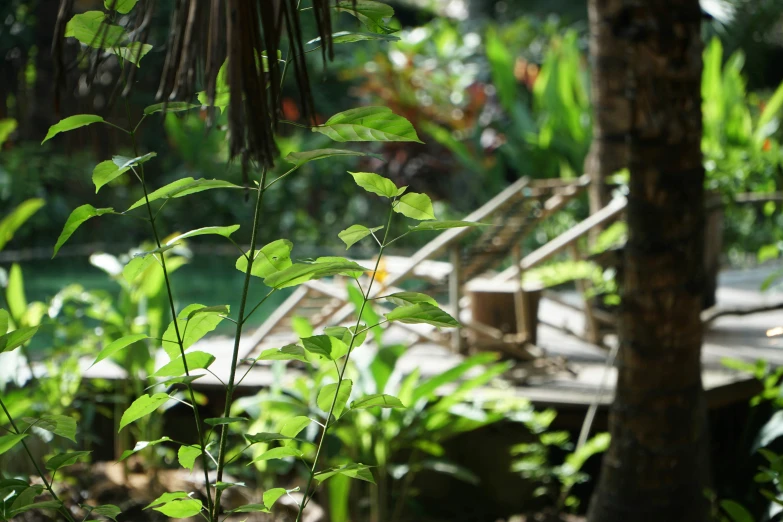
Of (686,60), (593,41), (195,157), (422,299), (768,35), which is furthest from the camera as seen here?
(768,35)

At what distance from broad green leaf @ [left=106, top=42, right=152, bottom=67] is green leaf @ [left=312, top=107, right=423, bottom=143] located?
8.9 inches

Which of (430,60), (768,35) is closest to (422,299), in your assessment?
(430,60)

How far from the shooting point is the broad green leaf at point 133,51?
1045 mm

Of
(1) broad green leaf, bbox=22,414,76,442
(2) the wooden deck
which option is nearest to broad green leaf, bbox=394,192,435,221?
(1) broad green leaf, bbox=22,414,76,442

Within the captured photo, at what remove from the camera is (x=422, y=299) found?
1153mm

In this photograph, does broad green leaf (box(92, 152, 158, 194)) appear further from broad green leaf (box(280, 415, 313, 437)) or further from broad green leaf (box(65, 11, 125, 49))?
broad green leaf (box(280, 415, 313, 437))

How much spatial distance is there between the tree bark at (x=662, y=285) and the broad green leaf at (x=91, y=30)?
157 cm

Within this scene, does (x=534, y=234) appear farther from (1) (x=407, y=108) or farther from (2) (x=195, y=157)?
(2) (x=195, y=157)

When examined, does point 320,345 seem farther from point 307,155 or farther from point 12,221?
→ point 12,221

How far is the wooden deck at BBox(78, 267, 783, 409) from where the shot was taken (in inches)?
141

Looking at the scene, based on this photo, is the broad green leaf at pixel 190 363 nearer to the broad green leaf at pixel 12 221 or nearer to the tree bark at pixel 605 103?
the broad green leaf at pixel 12 221

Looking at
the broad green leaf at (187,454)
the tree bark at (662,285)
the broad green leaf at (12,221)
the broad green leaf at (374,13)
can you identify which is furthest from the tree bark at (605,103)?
the broad green leaf at (187,454)

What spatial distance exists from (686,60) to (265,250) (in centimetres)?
155

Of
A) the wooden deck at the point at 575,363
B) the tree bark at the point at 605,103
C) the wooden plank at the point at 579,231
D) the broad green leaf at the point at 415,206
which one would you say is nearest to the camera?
the broad green leaf at the point at 415,206
